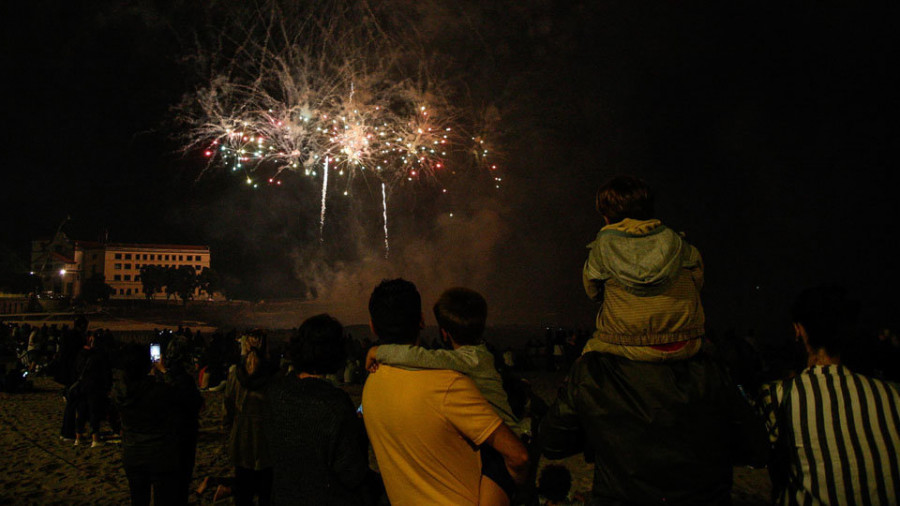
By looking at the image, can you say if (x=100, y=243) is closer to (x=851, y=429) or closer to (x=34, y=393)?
(x=34, y=393)

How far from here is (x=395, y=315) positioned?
89.4 inches

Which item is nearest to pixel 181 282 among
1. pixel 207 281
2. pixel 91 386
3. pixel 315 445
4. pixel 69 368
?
pixel 207 281

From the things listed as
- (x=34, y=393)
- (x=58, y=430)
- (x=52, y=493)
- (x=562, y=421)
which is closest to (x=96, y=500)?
(x=52, y=493)

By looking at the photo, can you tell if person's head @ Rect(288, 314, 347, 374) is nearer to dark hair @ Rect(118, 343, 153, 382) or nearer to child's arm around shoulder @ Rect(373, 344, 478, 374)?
child's arm around shoulder @ Rect(373, 344, 478, 374)

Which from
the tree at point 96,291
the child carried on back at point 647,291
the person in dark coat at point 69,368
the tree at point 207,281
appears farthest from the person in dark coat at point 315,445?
the tree at point 207,281

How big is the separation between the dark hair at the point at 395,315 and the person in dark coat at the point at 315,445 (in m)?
0.45

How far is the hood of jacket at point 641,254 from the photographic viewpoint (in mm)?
1869

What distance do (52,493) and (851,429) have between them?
26.7 feet

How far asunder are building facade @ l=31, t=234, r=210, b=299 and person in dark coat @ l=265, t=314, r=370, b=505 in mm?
89416

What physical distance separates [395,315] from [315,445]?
708 mm

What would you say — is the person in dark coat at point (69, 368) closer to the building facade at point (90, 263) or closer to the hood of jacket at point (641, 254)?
the hood of jacket at point (641, 254)

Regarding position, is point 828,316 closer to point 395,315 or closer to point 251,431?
point 395,315

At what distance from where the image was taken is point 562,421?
6.48ft

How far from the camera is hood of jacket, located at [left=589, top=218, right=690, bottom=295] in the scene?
1.87 meters
